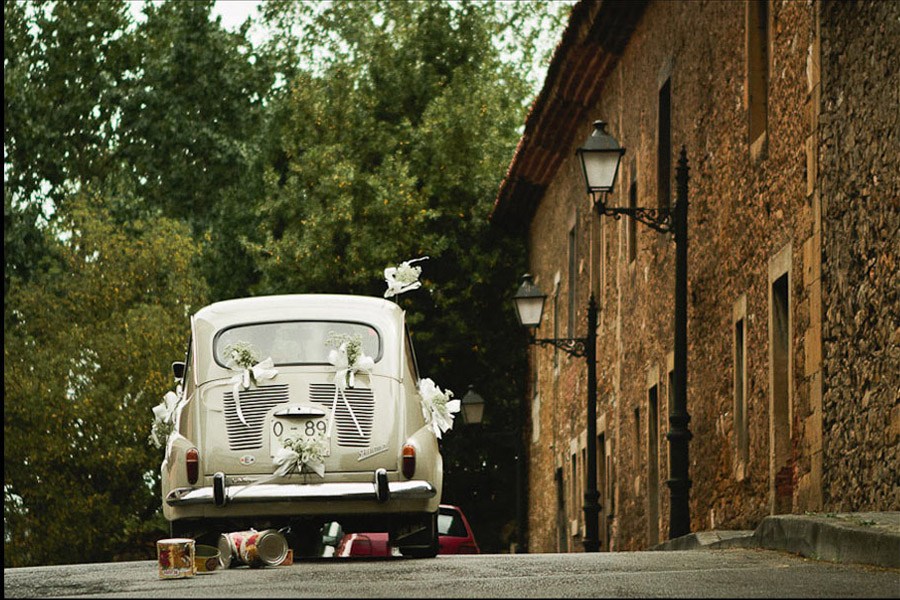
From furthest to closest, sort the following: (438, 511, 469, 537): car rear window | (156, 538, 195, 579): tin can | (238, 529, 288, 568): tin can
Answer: (438, 511, 469, 537): car rear window
(238, 529, 288, 568): tin can
(156, 538, 195, 579): tin can

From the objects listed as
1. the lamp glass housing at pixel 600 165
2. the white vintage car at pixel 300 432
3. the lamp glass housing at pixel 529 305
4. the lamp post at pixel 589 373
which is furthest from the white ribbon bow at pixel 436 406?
the lamp glass housing at pixel 529 305

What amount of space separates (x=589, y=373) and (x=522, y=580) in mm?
12333

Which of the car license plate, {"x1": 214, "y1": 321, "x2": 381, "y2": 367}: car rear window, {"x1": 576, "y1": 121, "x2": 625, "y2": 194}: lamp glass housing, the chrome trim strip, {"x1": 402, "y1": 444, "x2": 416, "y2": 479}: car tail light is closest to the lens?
the chrome trim strip

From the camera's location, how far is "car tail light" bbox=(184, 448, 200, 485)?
12906 millimetres

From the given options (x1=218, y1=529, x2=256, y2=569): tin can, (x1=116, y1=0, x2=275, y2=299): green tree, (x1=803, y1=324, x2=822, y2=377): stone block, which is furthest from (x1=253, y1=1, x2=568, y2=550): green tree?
(x1=218, y1=529, x2=256, y2=569): tin can

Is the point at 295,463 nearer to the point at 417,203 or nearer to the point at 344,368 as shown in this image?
the point at 344,368

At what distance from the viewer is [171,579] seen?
10.4 metres

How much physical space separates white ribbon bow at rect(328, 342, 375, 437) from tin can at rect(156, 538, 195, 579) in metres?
2.92

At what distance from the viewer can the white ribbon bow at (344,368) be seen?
1327 centimetres

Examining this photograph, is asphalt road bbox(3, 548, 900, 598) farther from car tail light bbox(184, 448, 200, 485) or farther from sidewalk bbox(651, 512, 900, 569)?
car tail light bbox(184, 448, 200, 485)

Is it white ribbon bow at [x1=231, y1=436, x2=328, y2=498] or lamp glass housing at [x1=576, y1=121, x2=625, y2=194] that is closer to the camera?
white ribbon bow at [x1=231, y1=436, x2=328, y2=498]

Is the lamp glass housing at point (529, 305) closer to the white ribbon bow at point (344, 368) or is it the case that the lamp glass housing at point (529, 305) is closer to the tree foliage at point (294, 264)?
the white ribbon bow at point (344, 368)

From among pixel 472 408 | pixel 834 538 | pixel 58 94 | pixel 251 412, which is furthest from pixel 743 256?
pixel 58 94

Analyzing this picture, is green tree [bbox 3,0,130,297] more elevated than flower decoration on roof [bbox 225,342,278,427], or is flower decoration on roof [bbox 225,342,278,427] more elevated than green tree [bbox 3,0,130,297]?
green tree [bbox 3,0,130,297]
